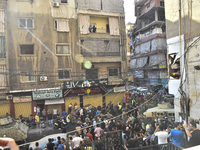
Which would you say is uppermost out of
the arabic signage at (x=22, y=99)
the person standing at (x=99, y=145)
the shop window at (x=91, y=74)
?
the shop window at (x=91, y=74)

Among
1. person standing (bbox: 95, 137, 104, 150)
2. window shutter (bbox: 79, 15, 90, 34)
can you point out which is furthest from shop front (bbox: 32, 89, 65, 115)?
person standing (bbox: 95, 137, 104, 150)

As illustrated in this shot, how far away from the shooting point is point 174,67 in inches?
443

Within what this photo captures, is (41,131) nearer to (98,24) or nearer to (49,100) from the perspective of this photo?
(49,100)

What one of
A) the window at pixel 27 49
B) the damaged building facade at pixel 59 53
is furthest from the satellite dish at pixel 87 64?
the window at pixel 27 49

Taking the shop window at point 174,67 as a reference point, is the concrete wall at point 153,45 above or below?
above

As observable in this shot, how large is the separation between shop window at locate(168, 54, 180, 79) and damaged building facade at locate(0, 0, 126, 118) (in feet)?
31.2

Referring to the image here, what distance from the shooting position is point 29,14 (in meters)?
18.9

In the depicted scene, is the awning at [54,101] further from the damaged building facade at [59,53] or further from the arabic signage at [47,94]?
A: the arabic signage at [47,94]

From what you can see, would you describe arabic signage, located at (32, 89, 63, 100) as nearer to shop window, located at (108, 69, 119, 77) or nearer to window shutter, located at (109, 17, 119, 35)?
shop window, located at (108, 69, 119, 77)

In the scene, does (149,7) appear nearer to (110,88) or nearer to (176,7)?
(110,88)

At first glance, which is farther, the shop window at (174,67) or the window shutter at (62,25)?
the window shutter at (62,25)

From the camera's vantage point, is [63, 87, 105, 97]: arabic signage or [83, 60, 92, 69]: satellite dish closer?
[63, 87, 105, 97]: arabic signage

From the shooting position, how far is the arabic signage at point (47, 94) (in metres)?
18.4

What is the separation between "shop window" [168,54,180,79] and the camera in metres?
11.2
